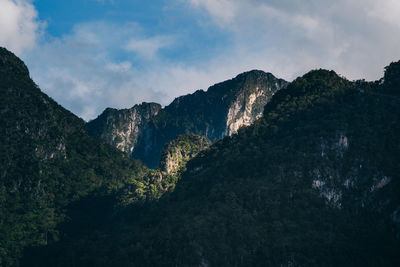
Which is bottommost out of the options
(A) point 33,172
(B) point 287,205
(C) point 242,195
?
(B) point 287,205

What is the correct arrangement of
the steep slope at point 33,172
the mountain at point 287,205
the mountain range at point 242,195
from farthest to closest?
the steep slope at point 33,172 → the mountain range at point 242,195 → the mountain at point 287,205

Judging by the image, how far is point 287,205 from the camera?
114m

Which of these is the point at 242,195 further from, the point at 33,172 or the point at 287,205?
the point at 33,172

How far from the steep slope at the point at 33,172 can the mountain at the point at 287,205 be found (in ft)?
32.3

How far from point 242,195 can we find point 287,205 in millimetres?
11697

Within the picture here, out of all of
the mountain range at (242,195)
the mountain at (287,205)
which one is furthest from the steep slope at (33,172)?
the mountain at (287,205)

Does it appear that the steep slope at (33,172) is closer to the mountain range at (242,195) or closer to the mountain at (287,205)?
the mountain range at (242,195)

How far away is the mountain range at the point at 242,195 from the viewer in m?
104

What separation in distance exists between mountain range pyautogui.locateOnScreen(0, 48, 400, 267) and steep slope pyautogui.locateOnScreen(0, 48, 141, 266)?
0.46m

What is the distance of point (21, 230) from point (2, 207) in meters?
10.3

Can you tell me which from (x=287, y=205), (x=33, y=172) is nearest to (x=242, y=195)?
(x=287, y=205)

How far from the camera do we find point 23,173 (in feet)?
522

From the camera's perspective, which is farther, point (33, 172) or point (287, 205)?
point (33, 172)

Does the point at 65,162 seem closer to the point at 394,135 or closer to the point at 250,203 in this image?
the point at 250,203
